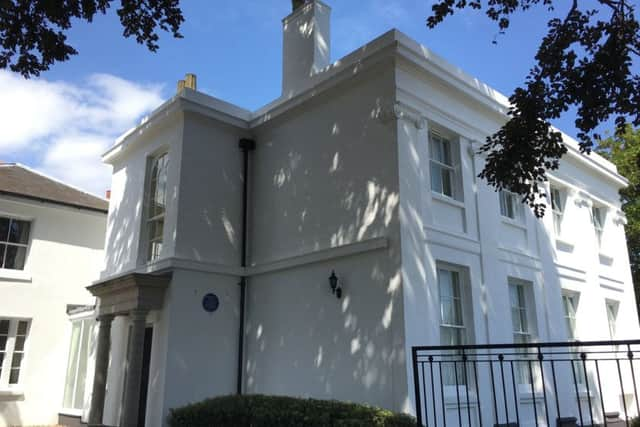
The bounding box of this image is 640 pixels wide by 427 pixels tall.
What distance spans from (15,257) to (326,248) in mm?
9521

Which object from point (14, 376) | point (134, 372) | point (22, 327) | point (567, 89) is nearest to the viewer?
point (567, 89)

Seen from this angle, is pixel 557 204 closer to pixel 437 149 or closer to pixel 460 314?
pixel 437 149

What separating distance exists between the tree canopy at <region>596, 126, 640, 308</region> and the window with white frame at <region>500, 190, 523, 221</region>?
9160 millimetres

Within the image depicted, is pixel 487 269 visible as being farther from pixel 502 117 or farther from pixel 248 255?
pixel 248 255

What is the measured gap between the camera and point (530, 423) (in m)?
10.2

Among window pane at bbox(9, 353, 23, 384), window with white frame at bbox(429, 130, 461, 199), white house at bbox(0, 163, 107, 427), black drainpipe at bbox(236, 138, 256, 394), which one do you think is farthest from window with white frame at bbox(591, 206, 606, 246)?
window pane at bbox(9, 353, 23, 384)

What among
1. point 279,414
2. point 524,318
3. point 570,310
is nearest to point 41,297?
point 279,414

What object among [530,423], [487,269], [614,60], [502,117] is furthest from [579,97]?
[530,423]

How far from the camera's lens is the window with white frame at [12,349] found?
545 inches

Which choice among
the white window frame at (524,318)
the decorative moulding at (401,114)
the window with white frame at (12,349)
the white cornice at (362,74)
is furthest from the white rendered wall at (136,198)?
the white window frame at (524,318)

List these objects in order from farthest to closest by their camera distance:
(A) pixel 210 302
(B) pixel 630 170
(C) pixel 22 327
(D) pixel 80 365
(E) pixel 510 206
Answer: (B) pixel 630 170
(C) pixel 22 327
(D) pixel 80 365
(E) pixel 510 206
(A) pixel 210 302

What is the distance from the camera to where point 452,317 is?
970 centimetres

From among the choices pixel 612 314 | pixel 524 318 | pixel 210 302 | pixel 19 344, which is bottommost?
pixel 19 344

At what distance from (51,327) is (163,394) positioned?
20.7ft
